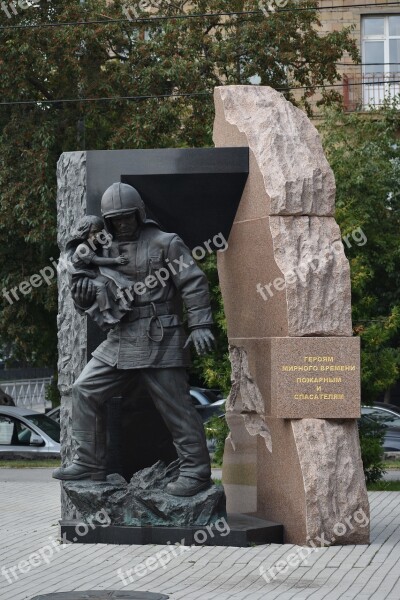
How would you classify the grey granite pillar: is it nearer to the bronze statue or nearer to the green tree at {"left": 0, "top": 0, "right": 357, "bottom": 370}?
the bronze statue

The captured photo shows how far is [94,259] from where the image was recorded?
11609mm

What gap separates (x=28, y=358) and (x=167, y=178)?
14.2 metres

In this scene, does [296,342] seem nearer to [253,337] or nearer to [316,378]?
[316,378]

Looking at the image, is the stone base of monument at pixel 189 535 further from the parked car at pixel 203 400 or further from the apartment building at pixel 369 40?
the apartment building at pixel 369 40

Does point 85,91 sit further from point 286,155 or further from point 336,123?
point 286,155

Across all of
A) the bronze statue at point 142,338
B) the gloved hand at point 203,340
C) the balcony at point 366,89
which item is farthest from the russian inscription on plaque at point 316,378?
the balcony at point 366,89

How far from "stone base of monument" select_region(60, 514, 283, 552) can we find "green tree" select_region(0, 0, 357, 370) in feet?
37.7

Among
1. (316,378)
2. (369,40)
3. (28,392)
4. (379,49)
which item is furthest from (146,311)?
(28,392)

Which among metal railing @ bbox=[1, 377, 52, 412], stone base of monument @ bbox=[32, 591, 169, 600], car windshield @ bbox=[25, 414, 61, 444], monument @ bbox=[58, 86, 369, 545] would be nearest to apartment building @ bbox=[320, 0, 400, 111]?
car windshield @ bbox=[25, 414, 61, 444]

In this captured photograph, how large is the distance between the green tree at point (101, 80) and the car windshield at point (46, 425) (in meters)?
1.32

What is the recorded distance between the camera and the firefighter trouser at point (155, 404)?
11.5 metres

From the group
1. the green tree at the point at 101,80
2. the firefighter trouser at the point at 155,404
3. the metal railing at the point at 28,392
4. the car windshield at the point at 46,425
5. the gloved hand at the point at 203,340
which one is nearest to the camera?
the gloved hand at the point at 203,340

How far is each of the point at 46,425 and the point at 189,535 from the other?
13250mm

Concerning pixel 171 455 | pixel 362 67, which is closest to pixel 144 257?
pixel 171 455
